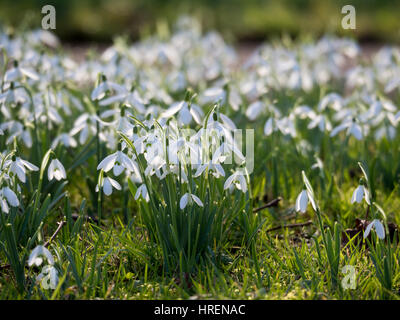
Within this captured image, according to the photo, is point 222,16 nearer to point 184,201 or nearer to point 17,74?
point 17,74

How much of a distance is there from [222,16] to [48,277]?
7.34 metres

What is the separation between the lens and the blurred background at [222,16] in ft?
26.2

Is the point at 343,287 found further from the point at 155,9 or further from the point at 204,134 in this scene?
the point at 155,9

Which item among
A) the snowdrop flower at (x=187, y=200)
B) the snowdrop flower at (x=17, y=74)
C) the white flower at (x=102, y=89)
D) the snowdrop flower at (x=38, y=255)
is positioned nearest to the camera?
the snowdrop flower at (x=38, y=255)

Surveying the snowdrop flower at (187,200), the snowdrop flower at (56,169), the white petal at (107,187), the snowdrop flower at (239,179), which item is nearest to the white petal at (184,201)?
the snowdrop flower at (187,200)

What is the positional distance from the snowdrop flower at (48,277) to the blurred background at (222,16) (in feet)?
19.9

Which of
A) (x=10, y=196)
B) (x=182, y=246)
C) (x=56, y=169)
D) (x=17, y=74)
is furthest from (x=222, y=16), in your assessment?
(x=10, y=196)

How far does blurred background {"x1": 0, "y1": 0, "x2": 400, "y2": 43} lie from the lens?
26.2 ft

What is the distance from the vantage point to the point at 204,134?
209 centimetres

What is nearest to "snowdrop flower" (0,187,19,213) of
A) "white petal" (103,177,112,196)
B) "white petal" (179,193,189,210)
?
"white petal" (103,177,112,196)

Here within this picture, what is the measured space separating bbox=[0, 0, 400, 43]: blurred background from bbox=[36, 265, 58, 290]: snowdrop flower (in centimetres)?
606

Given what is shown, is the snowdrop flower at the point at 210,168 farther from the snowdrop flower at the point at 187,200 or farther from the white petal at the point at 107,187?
the white petal at the point at 107,187
